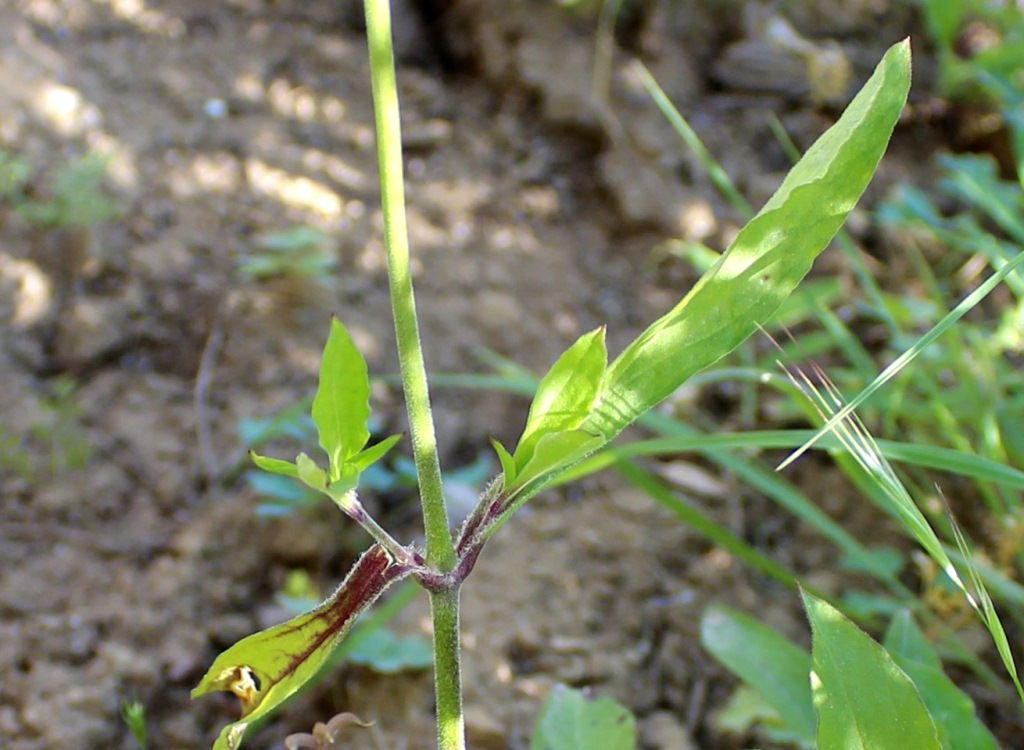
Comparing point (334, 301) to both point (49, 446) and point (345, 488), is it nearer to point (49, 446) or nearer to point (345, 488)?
point (49, 446)

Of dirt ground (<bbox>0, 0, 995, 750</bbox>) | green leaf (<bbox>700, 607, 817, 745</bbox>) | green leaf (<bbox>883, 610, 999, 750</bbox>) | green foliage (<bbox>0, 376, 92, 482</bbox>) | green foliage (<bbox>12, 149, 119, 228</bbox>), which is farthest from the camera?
green foliage (<bbox>12, 149, 119, 228</bbox>)

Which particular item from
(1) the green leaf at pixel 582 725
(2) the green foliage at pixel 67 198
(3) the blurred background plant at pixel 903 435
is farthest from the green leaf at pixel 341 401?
(2) the green foliage at pixel 67 198

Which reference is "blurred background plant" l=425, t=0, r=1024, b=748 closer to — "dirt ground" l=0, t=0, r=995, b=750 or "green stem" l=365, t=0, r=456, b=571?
"dirt ground" l=0, t=0, r=995, b=750

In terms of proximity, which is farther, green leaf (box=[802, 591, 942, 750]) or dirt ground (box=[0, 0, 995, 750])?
dirt ground (box=[0, 0, 995, 750])

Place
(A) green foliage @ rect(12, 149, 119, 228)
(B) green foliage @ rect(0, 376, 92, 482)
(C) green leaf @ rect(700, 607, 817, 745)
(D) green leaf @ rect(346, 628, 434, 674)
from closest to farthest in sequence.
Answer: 1. (C) green leaf @ rect(700, 607, 817, 745)
2. (D) green leaf @ rect(346, 628, 434, 674)
3. (B) green foliage @ rect(0, 376, 92, 482)
4. (A) green foliage @ rect(12, 149, 119, 228)

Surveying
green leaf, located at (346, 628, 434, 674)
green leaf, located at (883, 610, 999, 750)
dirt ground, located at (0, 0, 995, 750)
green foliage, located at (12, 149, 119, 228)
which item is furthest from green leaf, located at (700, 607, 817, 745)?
green foliage, located at (12, 149, 119, 228)

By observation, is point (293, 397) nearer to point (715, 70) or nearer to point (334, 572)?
point (334, 572)

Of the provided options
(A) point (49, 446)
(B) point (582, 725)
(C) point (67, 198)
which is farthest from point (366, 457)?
(C) point (67, 198)

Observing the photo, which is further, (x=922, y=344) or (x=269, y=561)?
(x=269, y=561)

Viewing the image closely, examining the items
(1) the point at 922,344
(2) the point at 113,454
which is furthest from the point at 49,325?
(1) the point at 922,344
